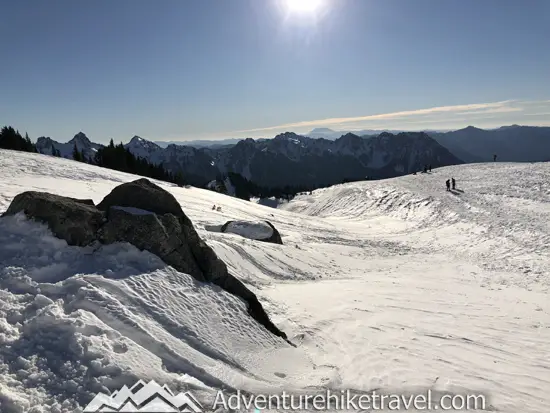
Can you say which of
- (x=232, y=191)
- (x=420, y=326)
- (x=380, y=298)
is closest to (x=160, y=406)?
(x=420, y=326)

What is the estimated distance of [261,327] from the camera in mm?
8086

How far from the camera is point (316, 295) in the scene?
13.0 metres

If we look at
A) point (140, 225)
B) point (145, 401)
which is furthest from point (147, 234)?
point (145, 401)

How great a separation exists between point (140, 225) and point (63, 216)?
1.67 metres

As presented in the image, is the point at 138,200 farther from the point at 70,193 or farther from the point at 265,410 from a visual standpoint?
the point at 70,193

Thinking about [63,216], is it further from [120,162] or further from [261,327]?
[120,162]

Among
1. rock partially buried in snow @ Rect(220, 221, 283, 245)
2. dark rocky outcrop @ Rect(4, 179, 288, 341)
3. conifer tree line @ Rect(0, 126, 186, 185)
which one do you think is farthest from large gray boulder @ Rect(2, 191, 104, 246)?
conifer tree line @ Rect(0, 126, 186, 185)

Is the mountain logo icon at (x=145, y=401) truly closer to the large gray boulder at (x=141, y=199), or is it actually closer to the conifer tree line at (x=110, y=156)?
the large gray boulder at (x=141, y=199)

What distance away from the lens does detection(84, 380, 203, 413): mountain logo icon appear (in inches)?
178

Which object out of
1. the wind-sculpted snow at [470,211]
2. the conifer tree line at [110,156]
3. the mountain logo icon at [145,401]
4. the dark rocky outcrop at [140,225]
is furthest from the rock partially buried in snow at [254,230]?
the conifer tree line at [110,156]

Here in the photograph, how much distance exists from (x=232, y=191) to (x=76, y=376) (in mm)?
114304

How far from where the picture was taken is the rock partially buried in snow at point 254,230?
20672 mm

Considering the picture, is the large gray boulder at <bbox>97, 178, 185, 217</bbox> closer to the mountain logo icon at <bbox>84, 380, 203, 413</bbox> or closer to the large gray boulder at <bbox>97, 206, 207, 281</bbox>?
the large gray boulder at <bbox>97, 206, 207, 281</bbox>

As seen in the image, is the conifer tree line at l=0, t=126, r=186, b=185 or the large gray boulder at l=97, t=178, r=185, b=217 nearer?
the large gray boulder at l=97, t=178, r=185, b=217
